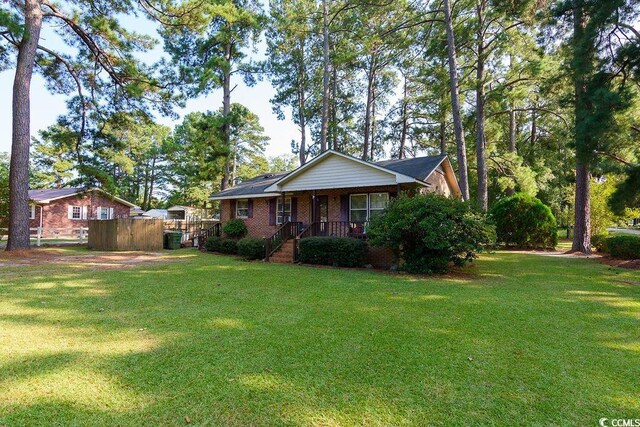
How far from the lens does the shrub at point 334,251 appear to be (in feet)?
39.3

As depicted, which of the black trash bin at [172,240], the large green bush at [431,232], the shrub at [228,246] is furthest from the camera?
the black trash bin at [172,240]

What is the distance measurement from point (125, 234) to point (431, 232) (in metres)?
15.0

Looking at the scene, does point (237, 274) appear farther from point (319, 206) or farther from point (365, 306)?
point (319, 206)

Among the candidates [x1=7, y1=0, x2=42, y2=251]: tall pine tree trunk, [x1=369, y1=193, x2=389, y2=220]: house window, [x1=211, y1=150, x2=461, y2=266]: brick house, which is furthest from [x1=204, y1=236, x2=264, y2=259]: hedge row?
[x1=7, y1=0, x2=42, y2=251]: tall pine tree trunk

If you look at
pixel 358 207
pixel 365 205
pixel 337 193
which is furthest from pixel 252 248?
pixel 365 205

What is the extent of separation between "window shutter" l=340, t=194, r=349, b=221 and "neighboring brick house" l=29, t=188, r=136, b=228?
20435 millimetres

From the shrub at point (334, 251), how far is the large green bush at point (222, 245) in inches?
175

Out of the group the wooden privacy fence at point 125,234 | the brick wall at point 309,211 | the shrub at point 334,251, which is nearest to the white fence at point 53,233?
the wooden privacy fence at point 125,234

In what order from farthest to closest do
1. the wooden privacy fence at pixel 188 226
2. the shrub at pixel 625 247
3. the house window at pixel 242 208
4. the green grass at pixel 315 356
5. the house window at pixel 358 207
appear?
the wooden privacy fence at pixel 188 226 < the house window at pixel 242 208 < the house window at pixel 358 207 < the shrub at pixel 625 247 < the green grass at pixel 315 356

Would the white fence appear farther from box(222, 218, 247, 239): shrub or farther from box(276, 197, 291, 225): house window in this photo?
box(276, 197, 291, 225): house window

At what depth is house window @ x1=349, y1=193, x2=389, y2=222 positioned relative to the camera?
13.9 meters

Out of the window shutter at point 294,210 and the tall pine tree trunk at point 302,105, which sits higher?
the tall pine tree trunk at point 302,105

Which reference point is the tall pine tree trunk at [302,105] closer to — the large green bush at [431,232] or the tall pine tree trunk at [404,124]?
the tall pine tree trunk at [404,124]

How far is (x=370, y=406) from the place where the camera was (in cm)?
279
